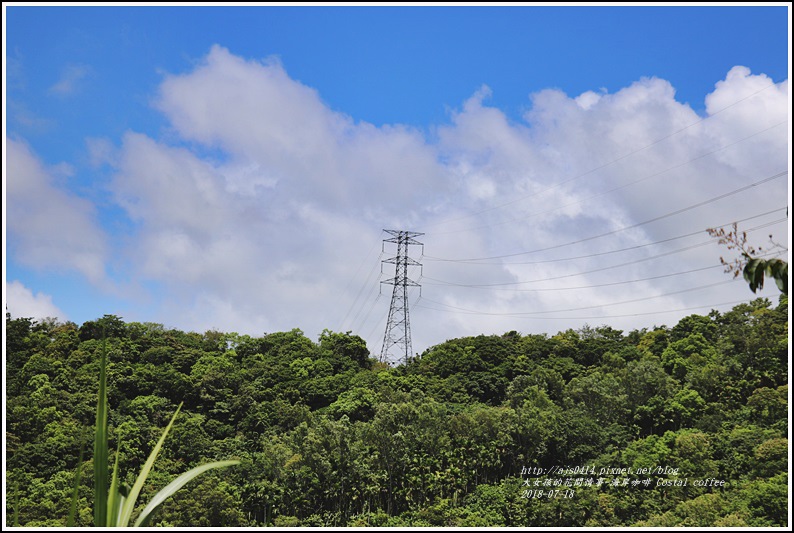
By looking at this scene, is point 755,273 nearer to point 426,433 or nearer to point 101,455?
point 101,455

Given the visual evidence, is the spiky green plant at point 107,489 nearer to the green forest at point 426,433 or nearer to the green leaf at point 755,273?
the green leaf at point 755,273

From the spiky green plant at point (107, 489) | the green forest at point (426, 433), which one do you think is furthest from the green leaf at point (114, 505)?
the green forest at point (426, 433)

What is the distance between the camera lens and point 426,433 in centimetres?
1805

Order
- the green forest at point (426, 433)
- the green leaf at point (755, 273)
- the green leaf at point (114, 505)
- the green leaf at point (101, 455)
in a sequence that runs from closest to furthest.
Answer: the green leaf at point (101, 455)
the green leaf at point (114, 505)
the green leaf at point (755, 273)
the green forest at point (426, 433)

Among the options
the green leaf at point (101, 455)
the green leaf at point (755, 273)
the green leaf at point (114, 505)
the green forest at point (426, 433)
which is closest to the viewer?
the green leaf at point (101, 455)

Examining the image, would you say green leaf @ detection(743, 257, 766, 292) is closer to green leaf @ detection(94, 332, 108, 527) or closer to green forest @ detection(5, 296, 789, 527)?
green leaf @ detection(94, 332, 108, 527)

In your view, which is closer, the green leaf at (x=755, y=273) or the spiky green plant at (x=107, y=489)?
the spiky green plant at (x=107, y=489)

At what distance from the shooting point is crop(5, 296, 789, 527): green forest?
1559cm

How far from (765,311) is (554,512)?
464 inches

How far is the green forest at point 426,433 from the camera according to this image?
614 inches

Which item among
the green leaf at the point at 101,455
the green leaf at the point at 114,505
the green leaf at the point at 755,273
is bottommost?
the green leaf at the point at 114,505

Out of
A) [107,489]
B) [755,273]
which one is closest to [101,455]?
[107,489]

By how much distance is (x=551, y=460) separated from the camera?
61.2 ft

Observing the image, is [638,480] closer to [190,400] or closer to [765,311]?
[765,311]
